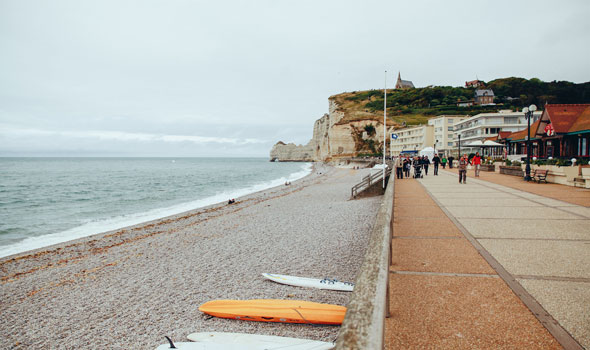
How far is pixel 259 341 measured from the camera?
4121mm

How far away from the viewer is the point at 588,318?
304 cm

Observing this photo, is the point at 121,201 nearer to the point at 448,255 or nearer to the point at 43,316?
the point at 43,316

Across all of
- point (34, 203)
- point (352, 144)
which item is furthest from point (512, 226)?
point (352, 144)

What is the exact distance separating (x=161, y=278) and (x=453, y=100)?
112 meters

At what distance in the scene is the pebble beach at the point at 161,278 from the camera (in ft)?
16.4

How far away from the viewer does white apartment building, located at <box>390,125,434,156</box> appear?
72750mm

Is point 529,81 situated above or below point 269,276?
above

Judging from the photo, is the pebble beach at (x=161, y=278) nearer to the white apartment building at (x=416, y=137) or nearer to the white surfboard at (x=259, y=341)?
the white surfboard at (x=259, y=341)

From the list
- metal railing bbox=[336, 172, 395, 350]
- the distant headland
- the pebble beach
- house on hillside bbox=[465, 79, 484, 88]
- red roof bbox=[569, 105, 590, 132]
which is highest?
house on hillside bbox=[465, 79, 484, 88]

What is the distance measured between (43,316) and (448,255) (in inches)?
303

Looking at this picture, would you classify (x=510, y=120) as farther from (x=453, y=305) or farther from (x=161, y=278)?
(x=161, y=278)

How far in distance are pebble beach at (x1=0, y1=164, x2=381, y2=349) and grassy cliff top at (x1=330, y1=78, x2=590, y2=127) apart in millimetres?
72123

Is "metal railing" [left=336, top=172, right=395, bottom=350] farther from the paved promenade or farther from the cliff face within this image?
the cliff face

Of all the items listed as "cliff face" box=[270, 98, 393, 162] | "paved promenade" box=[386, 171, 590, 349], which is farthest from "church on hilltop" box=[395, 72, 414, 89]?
"paved promenade" box=[386, 171, 590, 349]
